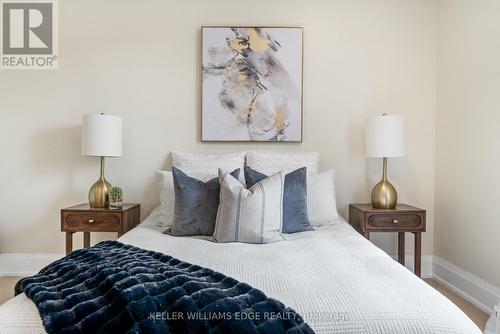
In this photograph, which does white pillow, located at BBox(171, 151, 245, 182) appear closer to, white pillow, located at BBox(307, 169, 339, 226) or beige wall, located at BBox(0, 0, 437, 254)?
beige wall, located at BBox(0, 0, 437, 254)

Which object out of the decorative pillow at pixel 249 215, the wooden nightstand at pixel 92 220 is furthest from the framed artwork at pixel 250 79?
the decorative pillow at pixel 249 215

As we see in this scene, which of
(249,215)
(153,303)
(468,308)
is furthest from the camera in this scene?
(468,308)

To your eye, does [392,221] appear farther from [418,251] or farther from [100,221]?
[100,221]

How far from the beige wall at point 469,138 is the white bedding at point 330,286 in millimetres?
1167

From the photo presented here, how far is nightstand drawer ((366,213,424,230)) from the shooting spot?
2.69 m

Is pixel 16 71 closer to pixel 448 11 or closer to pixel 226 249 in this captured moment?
pixel 226 249

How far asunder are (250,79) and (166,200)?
1.26m

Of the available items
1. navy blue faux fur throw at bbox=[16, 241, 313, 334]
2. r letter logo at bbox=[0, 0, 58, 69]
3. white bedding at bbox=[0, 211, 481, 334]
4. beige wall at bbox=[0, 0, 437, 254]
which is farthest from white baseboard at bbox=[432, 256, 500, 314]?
r letter logo at bbox=[0, 0, 58, 69]

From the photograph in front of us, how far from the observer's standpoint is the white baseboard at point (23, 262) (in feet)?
10.3

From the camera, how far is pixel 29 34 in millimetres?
3184

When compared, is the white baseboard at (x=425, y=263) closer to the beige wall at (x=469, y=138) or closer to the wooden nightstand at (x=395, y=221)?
the beige wall at (x=469, y=138)

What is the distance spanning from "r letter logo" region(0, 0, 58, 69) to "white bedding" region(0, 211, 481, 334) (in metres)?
2.16

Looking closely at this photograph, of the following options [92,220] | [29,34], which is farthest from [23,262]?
[29,34]

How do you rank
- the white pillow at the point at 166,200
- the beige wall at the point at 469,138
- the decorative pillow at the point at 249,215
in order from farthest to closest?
1. the white pillow at the point at 166,200
2. the beige wall at the point at 469,138
3. the decorative pillow at the point at 249,215
